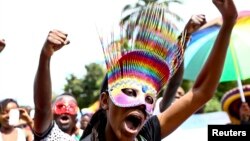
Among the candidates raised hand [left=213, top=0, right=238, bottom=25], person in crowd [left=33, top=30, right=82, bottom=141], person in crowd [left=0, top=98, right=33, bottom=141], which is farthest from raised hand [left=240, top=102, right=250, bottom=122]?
raised hand [left=213, top=0, right=238, bottom=25]

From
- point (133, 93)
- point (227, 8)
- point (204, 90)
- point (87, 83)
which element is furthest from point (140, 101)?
point (87, 83)

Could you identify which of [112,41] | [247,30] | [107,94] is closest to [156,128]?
[107,94]

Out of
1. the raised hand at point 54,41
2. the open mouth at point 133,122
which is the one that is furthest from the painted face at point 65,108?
the open mouth at point 133,122

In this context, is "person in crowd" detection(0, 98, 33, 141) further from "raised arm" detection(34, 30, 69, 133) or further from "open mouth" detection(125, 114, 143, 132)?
"open mouth" detection(125, 114, 143, 132)

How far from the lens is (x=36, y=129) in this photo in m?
→ 3.27

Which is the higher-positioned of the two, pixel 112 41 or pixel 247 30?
pixel 247 30

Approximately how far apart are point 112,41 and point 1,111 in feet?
11.2

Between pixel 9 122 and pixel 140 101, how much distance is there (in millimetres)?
3245

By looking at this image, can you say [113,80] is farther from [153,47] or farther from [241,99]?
[241,99]

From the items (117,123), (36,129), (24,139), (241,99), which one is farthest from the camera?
(241,99)

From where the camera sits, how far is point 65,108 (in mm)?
5289

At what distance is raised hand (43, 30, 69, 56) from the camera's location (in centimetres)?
281

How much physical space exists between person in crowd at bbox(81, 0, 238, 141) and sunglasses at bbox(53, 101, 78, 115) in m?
2.39

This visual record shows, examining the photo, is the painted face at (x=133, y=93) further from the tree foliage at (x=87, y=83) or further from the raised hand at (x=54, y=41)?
the tree foliage at (x=87, y=83)
